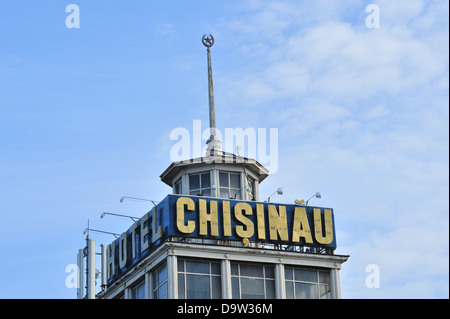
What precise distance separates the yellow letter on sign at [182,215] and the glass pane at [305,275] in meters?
7.63

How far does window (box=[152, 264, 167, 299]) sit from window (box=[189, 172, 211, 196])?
27.5 feet

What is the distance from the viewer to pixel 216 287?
3100 inches

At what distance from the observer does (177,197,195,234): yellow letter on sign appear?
261 feet

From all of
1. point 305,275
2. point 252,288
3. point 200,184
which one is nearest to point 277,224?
point 305,275

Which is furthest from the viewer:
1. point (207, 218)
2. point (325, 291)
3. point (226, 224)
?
point (325, 291)

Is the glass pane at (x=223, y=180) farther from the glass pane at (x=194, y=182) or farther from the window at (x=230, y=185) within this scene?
the glass pane at (x=194, y=182)

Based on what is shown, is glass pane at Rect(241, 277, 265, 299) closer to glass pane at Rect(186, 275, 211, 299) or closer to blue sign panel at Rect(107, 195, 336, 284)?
glass pane at Rect(186, 275, 211, 299)

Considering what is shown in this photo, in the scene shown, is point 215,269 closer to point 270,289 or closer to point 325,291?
point 270,289

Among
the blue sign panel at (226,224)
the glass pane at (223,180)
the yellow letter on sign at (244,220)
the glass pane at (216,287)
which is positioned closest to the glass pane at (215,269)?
the glass pane at (216,287)

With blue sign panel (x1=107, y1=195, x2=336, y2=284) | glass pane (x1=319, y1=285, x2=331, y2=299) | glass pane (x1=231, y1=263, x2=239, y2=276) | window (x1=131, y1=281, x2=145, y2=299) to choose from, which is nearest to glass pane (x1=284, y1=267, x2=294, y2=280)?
blue sign panel (x1=107, y1=195, x2=336, y2=284)

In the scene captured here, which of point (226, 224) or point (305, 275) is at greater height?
point (226, 224)

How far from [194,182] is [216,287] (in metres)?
10.5

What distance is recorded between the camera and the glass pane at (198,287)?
7788 centimetres
